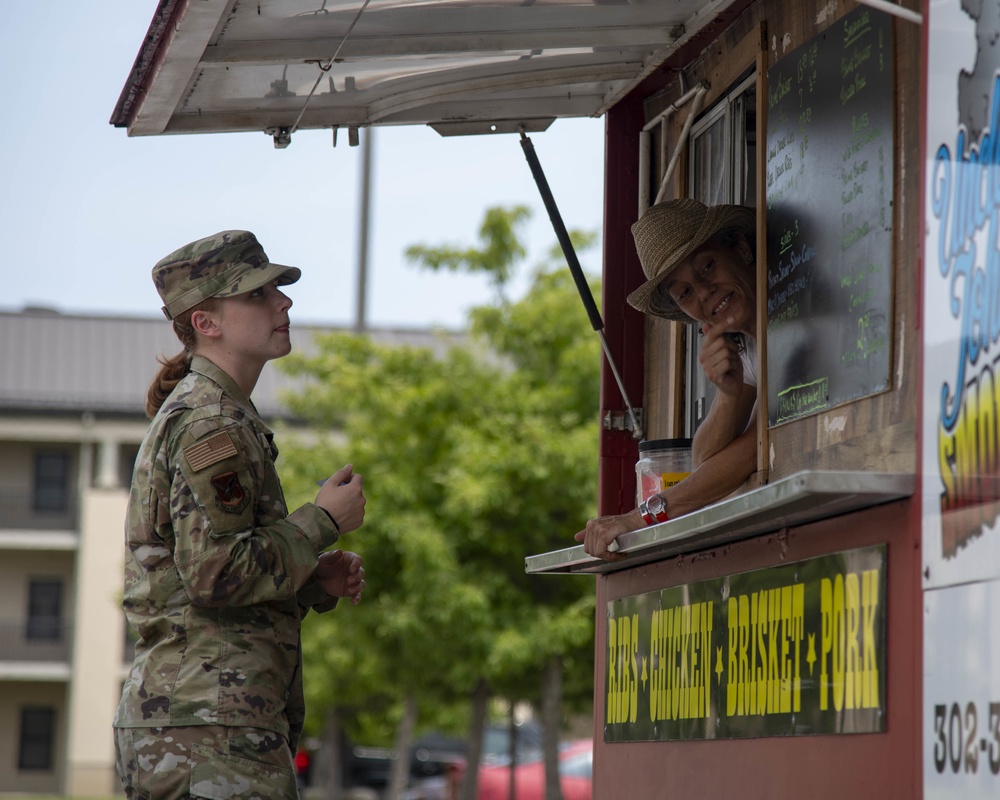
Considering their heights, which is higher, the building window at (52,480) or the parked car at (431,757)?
the building window at (52,480)

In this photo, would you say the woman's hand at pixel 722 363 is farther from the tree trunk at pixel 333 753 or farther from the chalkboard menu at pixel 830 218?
the tree trunk at pixel 333 753

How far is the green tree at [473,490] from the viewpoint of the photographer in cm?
1720

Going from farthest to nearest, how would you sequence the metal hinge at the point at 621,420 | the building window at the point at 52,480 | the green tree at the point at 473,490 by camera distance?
1. the building window at the point at 52,480
2. the green tree at the point at 473,490
3. the metal hinge at the point at 621,420

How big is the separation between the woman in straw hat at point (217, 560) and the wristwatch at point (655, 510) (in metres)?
0.92

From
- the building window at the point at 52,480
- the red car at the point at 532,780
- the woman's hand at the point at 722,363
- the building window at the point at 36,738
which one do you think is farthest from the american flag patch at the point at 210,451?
the building window at the point at 52,480

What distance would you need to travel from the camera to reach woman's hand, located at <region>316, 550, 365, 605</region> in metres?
4.04

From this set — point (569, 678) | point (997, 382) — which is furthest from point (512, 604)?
point (997, 382)

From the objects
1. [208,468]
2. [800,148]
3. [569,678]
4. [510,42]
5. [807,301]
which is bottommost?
[569,678]

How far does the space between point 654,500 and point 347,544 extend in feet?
44.6

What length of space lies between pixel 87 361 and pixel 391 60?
43173 millimetres

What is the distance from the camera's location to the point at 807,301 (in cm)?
420

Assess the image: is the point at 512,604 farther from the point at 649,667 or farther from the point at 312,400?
the point at 649,667

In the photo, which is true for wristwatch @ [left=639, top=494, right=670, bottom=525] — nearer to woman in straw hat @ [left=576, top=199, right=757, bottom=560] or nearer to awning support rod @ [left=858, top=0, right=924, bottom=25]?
woman in straw hat @ [left=576, top=199, right=757, bottom=560]

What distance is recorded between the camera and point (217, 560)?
3561mm
